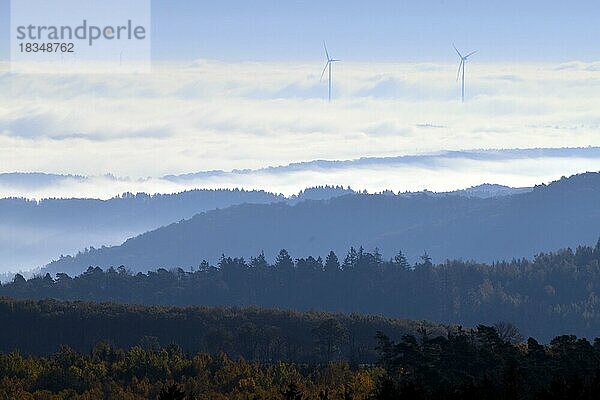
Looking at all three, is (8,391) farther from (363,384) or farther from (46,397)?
(363,384)

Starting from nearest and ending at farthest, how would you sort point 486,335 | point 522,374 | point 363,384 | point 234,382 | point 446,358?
point 522,374 < point 446,358 < point 486,335 < point 363,384 < point 234,382

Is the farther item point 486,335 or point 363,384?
point 363,384

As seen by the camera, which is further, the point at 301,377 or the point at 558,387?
the point at 301,377

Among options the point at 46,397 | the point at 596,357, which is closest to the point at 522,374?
the point at 596,357

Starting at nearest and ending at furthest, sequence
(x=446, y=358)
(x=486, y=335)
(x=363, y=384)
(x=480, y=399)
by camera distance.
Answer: (x=480, y=399) → (x=446, y=358) → (x=486, y=335) → (x=363, y=384)

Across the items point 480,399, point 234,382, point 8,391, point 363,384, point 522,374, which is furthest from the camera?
point 234,382

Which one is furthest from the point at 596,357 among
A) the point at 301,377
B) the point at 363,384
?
the point at 301,377

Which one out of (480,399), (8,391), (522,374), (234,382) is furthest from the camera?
(234,382)

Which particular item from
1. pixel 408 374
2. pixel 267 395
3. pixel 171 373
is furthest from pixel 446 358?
pixel 171 373

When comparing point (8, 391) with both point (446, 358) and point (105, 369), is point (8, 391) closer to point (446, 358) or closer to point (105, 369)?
point (105, 369)
